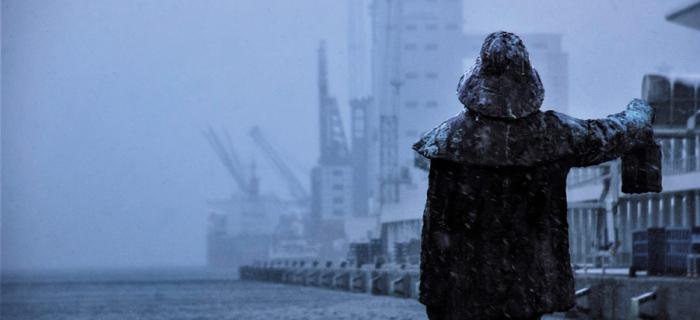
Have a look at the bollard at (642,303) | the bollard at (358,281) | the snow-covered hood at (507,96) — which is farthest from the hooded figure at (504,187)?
the bollard at (358,281)

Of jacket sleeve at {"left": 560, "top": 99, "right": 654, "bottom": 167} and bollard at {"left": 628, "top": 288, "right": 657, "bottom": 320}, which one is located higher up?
jacket sleeve at {"left": 560, "top": 99, "right": 654, "bottom": 167}

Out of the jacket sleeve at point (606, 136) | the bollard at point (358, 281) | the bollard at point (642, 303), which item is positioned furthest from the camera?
the bollard at point (358, 281)

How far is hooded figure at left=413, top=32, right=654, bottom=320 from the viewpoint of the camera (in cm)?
447

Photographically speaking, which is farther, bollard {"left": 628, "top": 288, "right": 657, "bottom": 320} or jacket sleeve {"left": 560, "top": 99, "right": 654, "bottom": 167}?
bollard {"left": 628, "top": 288, "right": 657, "bottom": 320}

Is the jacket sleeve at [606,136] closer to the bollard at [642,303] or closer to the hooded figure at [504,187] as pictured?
the hooded figure at [504,187]

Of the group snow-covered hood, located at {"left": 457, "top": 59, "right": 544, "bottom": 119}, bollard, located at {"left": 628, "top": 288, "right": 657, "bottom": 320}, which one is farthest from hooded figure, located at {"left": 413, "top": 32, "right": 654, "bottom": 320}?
bollard, located at {"left": 628, "top": 288, "right": 657, "bottom": 320}

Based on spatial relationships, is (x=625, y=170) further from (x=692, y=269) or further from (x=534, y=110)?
(x=692, y=269)

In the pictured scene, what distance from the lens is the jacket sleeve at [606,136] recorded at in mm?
4453

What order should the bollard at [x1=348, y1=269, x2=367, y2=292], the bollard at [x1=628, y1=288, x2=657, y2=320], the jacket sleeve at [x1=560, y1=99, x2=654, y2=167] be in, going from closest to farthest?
the jacket sleeve at [x1=560, y1=99, x2=654, y2=167]
the bollard at [x1=628, y1=288, x2=657, y2=320]
the bollard at [x1=348, y1=269, x2=367, y2=292]

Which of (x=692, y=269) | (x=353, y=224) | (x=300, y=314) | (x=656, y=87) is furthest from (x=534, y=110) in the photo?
(x=353, y=224)

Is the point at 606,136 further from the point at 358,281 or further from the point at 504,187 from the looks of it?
the point at 358,281

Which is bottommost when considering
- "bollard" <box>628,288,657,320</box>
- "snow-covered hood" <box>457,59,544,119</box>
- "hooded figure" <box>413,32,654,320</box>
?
"bollard" <box>628,288,657,320</box>

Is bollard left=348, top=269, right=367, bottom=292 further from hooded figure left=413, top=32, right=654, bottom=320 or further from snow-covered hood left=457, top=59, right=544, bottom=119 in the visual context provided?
snow-covered hood left=457, top=59, right=544, bottom=119

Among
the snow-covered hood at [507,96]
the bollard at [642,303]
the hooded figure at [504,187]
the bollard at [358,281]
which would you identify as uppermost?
the snow-covered hood at [507,96]
